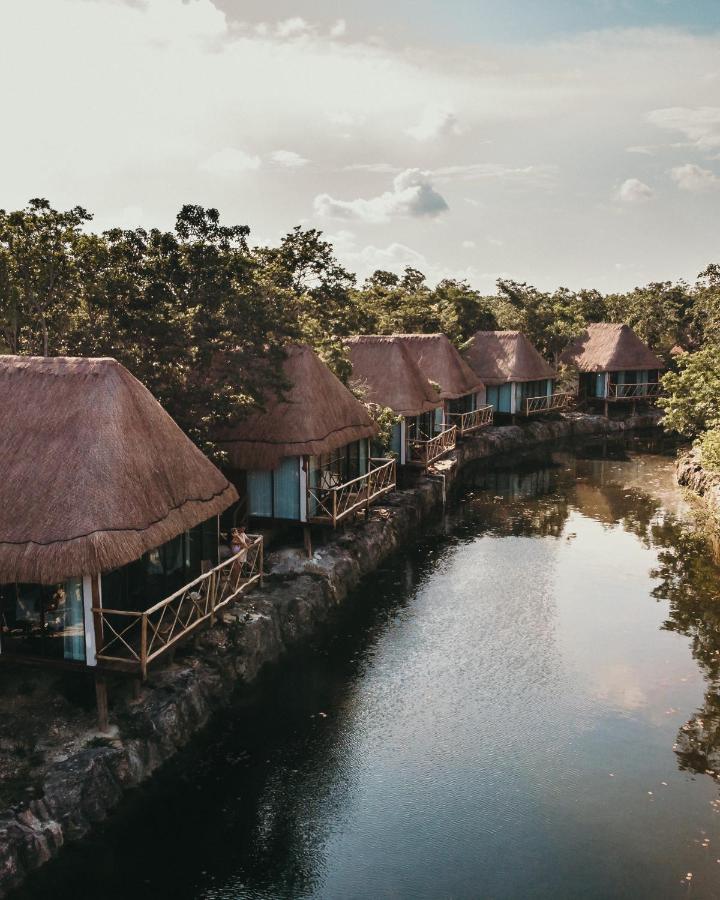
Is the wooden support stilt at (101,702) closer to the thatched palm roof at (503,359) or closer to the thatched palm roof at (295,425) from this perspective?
the thatched palm roof at (295,425)

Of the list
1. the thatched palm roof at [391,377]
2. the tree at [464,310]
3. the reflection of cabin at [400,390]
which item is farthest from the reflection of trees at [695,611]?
the tree at [464,310]

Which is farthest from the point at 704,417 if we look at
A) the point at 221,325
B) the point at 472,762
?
the point at 472,762

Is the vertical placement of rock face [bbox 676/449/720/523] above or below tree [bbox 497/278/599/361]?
below

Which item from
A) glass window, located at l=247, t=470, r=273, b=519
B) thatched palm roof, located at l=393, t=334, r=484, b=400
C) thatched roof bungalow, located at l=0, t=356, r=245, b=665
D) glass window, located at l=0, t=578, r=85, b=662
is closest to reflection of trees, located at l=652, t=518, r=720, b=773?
thatched roof bungalow, located at l=0, t=356, r=245, b=665

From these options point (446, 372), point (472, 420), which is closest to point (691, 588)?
point (446, 372)

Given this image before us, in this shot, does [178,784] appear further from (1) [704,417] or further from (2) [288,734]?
(1) [704,417]

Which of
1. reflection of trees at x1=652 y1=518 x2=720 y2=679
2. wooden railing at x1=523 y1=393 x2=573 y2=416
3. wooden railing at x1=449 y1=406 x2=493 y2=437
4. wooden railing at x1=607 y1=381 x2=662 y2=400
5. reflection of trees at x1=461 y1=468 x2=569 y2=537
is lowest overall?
reflection of trees at x1=652 y1=518 x2=720 y2=679

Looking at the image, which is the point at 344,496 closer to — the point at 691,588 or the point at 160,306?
the point at 160,306

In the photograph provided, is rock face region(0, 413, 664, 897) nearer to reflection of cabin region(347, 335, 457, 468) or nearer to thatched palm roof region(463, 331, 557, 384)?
reflection of cabin region(347, 335, 457, 468)
